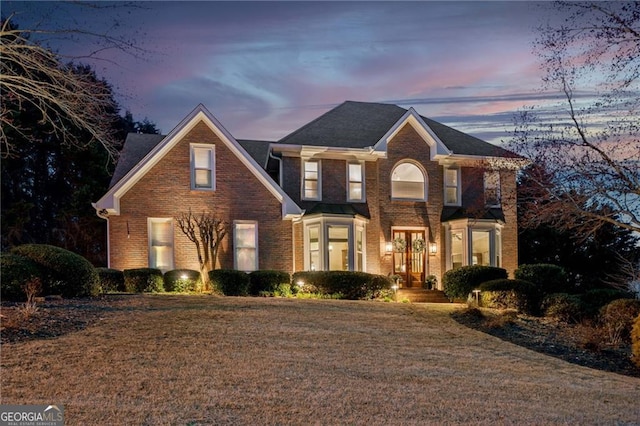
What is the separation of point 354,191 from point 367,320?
1066 cm

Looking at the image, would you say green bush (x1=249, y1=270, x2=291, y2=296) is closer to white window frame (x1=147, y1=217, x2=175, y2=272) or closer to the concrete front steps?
white window frame (x1=147, y1=217, x2=175, y2=272)

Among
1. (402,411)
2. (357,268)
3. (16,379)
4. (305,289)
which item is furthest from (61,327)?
(357,268)

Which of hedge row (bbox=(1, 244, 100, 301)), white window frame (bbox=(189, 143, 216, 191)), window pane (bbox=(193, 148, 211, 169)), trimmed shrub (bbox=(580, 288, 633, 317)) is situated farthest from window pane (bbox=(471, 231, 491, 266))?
hedge row (bbox=(1, 244, 100, 301))

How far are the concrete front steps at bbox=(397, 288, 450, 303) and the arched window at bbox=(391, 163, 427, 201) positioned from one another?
3994mm

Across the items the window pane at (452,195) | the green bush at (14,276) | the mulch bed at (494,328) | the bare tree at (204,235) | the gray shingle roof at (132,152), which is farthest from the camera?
the window pane at (452,195)

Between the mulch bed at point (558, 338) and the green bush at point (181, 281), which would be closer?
the mulch bed at point (558, 338)

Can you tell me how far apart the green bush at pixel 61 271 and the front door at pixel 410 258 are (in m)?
12.9

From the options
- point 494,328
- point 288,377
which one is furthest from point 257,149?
point 288,377

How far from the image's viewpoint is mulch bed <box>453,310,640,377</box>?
13984 millimetres

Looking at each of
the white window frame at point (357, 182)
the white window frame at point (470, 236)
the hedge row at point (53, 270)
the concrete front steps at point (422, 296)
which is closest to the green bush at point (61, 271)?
the hedge row at point (53, 270)

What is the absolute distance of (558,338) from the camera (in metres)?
16.3

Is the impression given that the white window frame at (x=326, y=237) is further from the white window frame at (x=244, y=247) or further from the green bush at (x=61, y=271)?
the green bush at (x=61, y=271)

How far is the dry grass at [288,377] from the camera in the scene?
7875 millimetres

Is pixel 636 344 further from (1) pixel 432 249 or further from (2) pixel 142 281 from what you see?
(2) pixel 142 281
